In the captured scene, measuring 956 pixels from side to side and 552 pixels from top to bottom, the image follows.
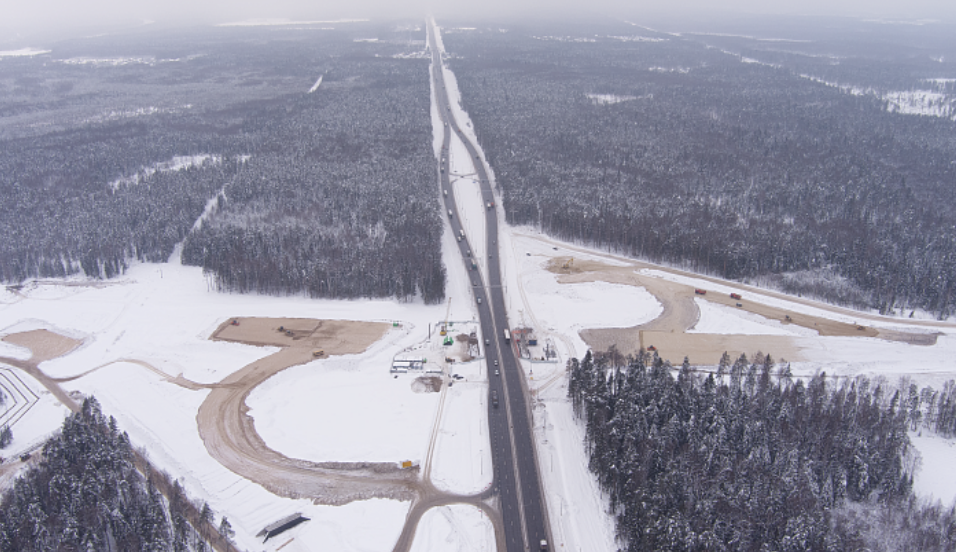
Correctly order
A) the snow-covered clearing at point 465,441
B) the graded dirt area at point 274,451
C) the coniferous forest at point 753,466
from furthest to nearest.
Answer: the snow-covered clearing at point 465,441 < the graded dirt area at point 274,451 < the coniferous forest at point 753,466

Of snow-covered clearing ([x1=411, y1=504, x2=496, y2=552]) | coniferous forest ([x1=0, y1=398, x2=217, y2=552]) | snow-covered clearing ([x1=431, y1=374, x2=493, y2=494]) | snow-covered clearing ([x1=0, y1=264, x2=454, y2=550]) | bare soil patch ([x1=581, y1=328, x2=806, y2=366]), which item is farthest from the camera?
bare soil patch ([x1=581, y1=328, x2=806, y2=366])

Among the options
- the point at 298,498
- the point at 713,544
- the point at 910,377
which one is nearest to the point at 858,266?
the point at 910,377

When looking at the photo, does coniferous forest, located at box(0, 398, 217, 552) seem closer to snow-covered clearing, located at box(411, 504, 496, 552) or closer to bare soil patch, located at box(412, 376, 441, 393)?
snow-covered clearing, located at box(411, 504, 496, 552)

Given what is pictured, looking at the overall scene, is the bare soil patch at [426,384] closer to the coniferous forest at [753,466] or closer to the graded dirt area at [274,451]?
the graded dirt area at [274,451]

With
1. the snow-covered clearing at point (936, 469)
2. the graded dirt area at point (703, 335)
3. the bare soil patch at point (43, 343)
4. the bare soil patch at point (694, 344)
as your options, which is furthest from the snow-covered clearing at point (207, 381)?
the snow-covered clearing at point (936, 469)

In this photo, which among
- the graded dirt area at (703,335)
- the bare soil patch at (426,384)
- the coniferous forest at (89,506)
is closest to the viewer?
the coniferous forest at (89,506)

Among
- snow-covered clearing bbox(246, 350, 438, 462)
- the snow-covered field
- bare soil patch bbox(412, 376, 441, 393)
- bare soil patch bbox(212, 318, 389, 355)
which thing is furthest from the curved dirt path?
bare soil patch bbox(212, 318, 389, 355)
